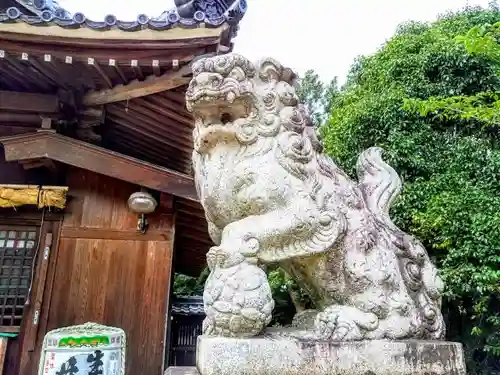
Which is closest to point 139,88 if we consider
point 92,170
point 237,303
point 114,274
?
point 92,170

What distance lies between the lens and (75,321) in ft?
14.0

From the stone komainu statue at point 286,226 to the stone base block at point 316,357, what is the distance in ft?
0.17

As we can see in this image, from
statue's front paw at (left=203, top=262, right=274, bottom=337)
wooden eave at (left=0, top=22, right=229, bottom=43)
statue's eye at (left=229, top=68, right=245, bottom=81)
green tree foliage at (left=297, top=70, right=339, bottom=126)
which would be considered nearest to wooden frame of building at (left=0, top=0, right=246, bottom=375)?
wooden eave at (left=0, top=22, right=229, bottom=43)

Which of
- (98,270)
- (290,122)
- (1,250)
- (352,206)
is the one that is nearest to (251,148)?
(290,122)

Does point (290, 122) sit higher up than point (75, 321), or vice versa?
point (290, 122)

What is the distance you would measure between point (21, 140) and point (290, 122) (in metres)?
3.39

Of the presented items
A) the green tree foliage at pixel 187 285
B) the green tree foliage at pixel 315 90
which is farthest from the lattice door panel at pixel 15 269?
the green tree foliage at pixel 315 90

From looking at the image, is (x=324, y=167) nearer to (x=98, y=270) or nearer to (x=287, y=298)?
(x=98, y=270)

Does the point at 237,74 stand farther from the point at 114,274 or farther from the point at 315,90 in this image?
the point at 315,90

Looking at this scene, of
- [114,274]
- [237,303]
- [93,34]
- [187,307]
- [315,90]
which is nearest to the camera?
[237,303]

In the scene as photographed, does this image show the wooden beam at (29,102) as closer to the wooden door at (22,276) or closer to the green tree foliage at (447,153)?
the wooden door at (22,276)

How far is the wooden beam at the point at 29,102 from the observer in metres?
4.30

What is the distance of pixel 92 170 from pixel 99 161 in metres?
0.12

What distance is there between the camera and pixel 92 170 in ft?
14.1
